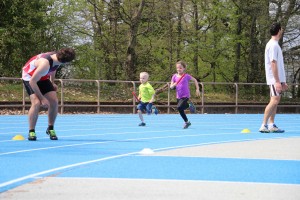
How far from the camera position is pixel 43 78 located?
12.3 meters

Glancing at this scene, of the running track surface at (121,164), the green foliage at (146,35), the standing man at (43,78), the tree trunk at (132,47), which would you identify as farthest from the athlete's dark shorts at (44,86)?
the tree trunk at (132,47)

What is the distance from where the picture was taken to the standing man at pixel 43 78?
11.6 metres

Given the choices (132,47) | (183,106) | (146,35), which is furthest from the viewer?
(146,35)

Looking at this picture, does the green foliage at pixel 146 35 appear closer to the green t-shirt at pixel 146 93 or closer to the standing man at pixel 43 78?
the green t-shirt at pixel 146 93

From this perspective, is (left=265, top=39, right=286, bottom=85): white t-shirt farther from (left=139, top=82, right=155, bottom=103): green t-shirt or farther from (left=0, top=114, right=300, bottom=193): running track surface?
(left=139, top=82, right=155, bottom=103): green t-shirt

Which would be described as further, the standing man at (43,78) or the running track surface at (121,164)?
the standing man at (43,78)

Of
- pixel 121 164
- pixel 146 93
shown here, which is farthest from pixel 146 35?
pixel 121 164

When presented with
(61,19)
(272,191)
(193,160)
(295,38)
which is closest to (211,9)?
(295,38)

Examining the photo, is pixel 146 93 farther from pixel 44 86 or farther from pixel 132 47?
A: pixel 132 47

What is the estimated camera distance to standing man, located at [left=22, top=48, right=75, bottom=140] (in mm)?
11570

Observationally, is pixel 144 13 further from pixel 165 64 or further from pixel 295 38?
pixel 295 38

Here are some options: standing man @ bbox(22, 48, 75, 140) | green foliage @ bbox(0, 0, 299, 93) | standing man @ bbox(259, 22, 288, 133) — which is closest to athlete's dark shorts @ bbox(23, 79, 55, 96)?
standing man @ bbox(22, 48, 75, 140)

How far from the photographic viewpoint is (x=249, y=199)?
572 cm

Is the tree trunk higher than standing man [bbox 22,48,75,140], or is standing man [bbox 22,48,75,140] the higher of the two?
the tree trunk
